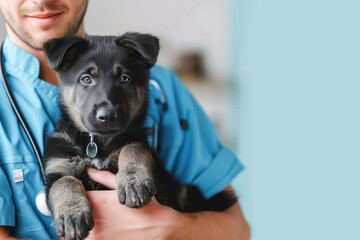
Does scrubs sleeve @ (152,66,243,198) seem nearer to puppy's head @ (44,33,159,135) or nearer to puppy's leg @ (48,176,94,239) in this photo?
puppy's head @ (44,33,159,135)

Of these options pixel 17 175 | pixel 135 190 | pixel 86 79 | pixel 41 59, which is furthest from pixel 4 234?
pixel 41 59

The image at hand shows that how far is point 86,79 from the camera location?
6.21 ft

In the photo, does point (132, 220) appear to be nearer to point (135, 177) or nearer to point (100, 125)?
point (135, 177)

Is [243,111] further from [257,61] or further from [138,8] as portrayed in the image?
[138,8]

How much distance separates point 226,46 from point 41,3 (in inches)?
109

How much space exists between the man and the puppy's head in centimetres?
16

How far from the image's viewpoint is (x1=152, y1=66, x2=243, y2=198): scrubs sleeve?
7.59 ft

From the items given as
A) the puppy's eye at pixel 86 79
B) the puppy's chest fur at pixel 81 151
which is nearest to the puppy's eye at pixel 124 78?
the puppy's eye at pixel 86 79

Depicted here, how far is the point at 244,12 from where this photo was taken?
433cm

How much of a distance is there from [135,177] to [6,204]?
45 centimetres

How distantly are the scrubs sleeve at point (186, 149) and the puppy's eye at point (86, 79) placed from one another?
52 cm

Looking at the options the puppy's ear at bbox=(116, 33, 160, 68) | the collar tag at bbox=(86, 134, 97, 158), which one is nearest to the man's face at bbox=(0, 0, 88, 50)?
the puppy's ear at bbox=(116, 33, 160, 68)

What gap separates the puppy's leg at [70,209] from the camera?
164cm

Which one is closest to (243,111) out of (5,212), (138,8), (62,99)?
(138,8)
